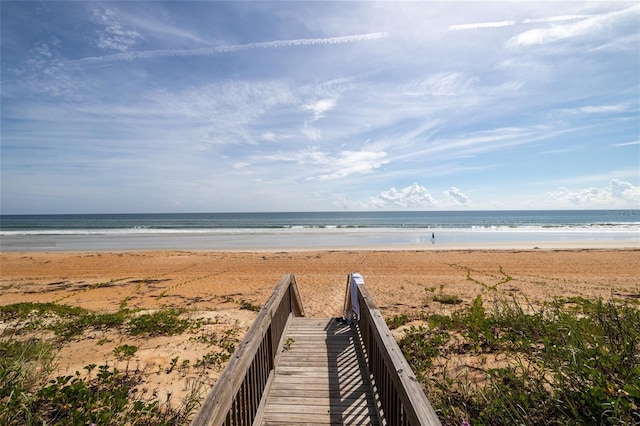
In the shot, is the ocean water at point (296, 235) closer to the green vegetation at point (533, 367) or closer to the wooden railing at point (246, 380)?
the green vegetation at point (533, 367)

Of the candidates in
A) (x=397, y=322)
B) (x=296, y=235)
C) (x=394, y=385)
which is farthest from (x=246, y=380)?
(x=296, y=235)

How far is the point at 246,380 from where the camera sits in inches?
123

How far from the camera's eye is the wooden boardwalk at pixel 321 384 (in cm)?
359

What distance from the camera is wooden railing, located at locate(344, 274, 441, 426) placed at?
2.15 metres

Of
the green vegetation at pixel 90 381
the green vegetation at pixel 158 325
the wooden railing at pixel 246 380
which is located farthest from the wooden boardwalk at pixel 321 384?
the green vegetation at pixel 158 325

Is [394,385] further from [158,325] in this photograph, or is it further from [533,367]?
[158,325]

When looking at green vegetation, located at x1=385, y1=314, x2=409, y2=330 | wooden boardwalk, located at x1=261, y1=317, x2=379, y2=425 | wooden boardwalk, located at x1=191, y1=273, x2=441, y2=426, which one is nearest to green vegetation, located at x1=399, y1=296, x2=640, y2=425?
green vegetation, located at x1=385, y1=314, x2=409, y2=330

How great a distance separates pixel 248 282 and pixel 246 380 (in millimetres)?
11881

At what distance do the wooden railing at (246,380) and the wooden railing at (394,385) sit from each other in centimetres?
137

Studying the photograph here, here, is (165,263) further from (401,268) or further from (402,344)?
(402,344)

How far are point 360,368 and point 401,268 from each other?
45.0ft

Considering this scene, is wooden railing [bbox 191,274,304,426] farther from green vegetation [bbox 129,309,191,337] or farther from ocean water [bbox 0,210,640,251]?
ocean water [bbox 0,210,640,251]

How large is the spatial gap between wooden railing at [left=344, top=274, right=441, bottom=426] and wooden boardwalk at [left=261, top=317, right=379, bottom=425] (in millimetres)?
294

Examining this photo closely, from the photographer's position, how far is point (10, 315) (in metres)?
8.36
